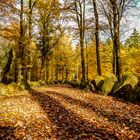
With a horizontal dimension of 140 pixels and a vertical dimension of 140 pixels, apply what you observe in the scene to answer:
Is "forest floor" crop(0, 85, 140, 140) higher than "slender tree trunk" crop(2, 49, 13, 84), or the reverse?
"slender tree trunk" crop(2, 49, 13, 84)

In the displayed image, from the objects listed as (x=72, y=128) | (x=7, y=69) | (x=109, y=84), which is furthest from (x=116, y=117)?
(x=7, y=69)

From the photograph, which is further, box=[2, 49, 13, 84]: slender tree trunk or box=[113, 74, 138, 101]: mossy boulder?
box=[2, 49, 13, 84]: slender tree trunk

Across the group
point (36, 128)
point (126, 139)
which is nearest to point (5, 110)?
point (36, 128)

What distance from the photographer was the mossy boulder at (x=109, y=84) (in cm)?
1350

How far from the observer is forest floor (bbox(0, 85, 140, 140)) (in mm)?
6074

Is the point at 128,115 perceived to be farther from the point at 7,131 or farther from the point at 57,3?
the point at 57,3

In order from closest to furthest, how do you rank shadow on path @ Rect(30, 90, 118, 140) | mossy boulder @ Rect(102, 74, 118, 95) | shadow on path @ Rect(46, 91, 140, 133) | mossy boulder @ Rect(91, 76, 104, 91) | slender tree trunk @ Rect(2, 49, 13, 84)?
shadow on path @ Rect(30, 90, 118, 140)
shadow on path @ Rect(46, 91, 140, 133)
mossy boulder @ Rect(102, 74, 118, 95)
mossy boulder @ Rect(91, 76, 104, 91)
slender tree trunk @ Rect(2, 49, 13, 84)

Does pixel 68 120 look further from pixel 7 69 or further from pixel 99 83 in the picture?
pixel 7 69

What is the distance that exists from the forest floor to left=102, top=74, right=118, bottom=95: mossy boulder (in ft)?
10.3

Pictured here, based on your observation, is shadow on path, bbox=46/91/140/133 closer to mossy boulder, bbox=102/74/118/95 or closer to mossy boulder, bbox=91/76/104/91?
mossy boulder, bbox=102/74/118/95

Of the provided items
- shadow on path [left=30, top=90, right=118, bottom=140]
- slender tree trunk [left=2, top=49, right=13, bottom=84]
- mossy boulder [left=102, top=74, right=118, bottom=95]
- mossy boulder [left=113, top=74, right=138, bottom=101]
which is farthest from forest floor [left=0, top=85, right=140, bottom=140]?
slender tree trunk [left=2, top=49, right=13, bottom=84]

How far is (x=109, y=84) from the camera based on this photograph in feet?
45.0

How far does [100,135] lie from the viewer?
612 cm

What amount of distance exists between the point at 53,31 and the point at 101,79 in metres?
21.3
